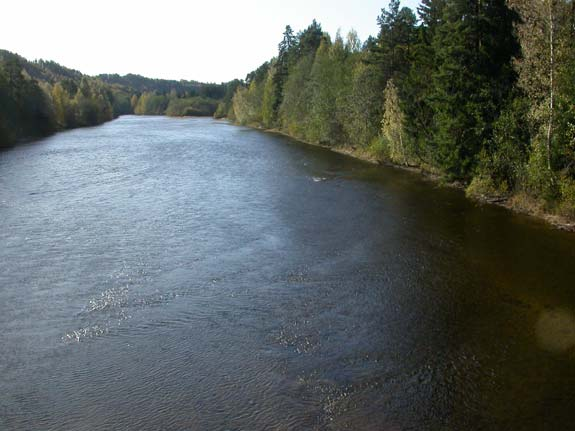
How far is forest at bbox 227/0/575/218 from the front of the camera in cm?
2369

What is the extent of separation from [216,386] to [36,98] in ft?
239

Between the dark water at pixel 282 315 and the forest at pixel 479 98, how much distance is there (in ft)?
8.61

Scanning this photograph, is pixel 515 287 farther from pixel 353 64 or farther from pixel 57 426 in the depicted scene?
pixel 353 64

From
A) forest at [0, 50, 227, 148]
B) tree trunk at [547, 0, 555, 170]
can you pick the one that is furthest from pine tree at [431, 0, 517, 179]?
forest at [0, 50, 227, 148]

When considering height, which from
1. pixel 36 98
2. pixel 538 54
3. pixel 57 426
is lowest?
pixel 57 426

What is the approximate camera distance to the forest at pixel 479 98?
77.7ft

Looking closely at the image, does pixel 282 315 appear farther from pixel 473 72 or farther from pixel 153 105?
pixel 153 105

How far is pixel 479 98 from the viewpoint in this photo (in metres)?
29.1

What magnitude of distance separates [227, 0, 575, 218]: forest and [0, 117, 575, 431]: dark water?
2623mm

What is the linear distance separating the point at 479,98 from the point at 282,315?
20.1 meters

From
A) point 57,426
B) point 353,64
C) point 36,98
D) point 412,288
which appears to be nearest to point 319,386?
point 57,426

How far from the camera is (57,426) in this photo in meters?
10.4

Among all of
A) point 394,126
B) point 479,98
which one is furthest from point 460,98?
point 394,126

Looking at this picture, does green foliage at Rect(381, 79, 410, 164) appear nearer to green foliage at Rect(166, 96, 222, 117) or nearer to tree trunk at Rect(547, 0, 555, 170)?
tree trunk at Rect(547, 0, 555, 170)
